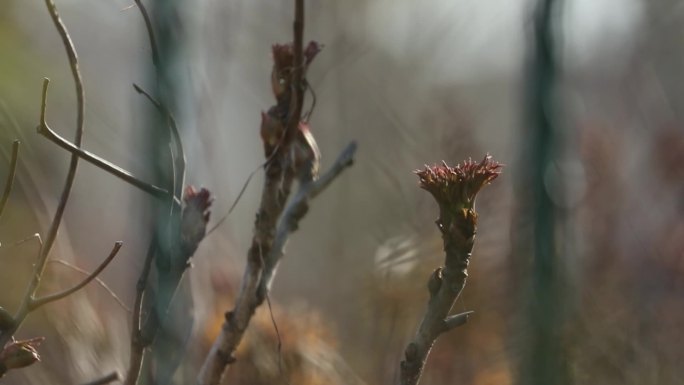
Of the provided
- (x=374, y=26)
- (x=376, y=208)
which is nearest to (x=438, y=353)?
(x=376, y=208)

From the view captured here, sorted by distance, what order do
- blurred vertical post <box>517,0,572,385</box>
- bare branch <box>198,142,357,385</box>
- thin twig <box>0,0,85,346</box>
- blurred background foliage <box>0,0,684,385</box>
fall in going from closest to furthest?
blurred vertical post <box>517,0,572,385</box>, thin twig <box>0,0,85,346</box>, bare branch <box>198,142,357,385</box>, blurred background foliage <box>0,0,684,385</box>

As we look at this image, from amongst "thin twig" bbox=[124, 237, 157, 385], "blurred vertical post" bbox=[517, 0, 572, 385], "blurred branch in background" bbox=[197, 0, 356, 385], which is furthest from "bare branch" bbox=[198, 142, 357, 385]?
"blurred vertical post" bbox=[517, 0, 572, 385]

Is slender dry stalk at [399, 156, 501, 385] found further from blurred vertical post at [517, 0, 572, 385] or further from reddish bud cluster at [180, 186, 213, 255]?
reddish bud cluster at [180, 186, 213, 255]

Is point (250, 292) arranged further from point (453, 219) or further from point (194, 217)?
point (453, 219)

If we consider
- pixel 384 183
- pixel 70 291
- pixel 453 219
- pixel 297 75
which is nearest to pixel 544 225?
pixel 453 219

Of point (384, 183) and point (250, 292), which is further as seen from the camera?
point (384, 183)

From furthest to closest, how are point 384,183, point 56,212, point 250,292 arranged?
1. point 384,183
2. point 250,292
3. point 56,212
